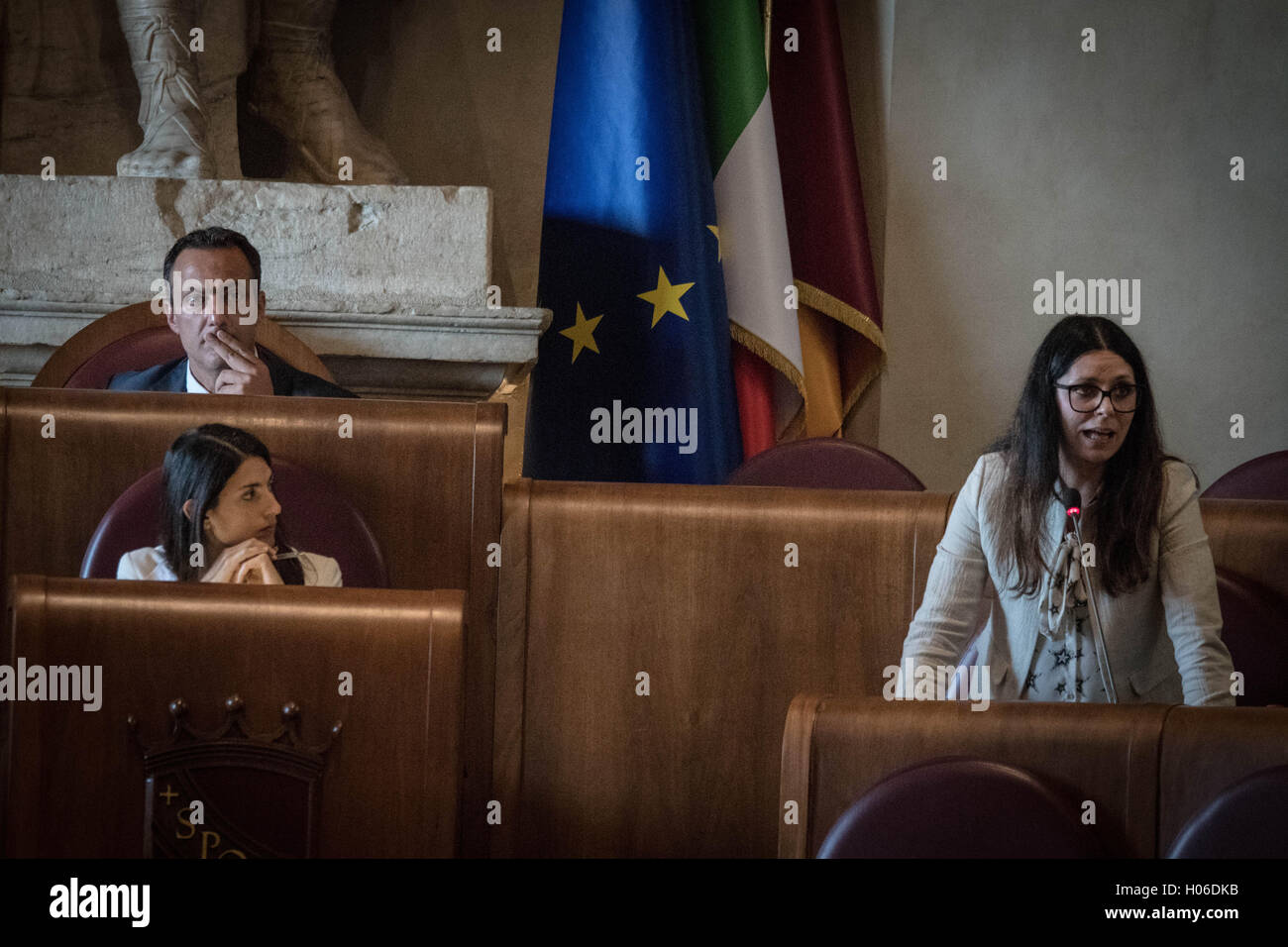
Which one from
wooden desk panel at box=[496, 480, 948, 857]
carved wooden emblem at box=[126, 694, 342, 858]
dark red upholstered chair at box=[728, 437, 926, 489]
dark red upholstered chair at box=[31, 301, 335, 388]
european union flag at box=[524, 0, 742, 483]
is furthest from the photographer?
european union flag at box=[524, 0, 742, 483]

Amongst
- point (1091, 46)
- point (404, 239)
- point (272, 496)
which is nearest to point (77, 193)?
point (404, 239)

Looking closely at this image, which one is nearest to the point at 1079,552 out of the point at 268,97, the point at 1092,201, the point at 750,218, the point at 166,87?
the point at 750,218

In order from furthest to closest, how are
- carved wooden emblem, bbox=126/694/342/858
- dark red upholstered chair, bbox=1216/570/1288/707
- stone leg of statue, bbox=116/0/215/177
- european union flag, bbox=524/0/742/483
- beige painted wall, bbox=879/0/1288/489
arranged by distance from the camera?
beige painted wall, bbox=879/0/1288/489, european union flag, bbox=524/0/742/483, stone leg of statue, bbox=116/0/215/177, dark red upholstered chair, bbox=1216/570/1288/707, carved wooden emblem, bbox=126/694/342/858

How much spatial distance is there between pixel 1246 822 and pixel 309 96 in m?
3.07

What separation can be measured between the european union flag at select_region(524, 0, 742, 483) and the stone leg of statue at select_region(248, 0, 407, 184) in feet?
1.55

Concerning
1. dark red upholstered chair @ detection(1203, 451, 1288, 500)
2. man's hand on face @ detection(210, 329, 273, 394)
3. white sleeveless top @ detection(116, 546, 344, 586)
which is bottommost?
white sleeveless top @ detection(116, 546, 344, 586)

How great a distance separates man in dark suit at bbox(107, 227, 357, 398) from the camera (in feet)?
8.96

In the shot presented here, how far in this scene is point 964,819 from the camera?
149 centimetres

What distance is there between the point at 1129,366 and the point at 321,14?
97.8 inches

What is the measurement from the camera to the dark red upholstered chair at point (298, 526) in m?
2.27

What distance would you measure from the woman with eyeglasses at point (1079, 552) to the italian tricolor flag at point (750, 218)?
175 cm

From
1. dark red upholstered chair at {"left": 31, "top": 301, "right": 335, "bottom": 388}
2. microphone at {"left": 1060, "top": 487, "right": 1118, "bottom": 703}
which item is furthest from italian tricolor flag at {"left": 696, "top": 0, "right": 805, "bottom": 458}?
microphone at {"left": 1060, "top": 487, "right": 1118, "bottom": 703}

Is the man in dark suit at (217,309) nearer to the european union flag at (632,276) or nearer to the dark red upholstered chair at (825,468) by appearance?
the dark red upholstered chair at (825,468)

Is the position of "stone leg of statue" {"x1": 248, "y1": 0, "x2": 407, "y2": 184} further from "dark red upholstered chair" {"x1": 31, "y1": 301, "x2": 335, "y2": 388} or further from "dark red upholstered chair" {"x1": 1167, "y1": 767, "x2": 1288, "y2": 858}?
"dark red upholstered chair" {"x1": 1167, "y1": 767, "x2": 1288, "y2": 858}
